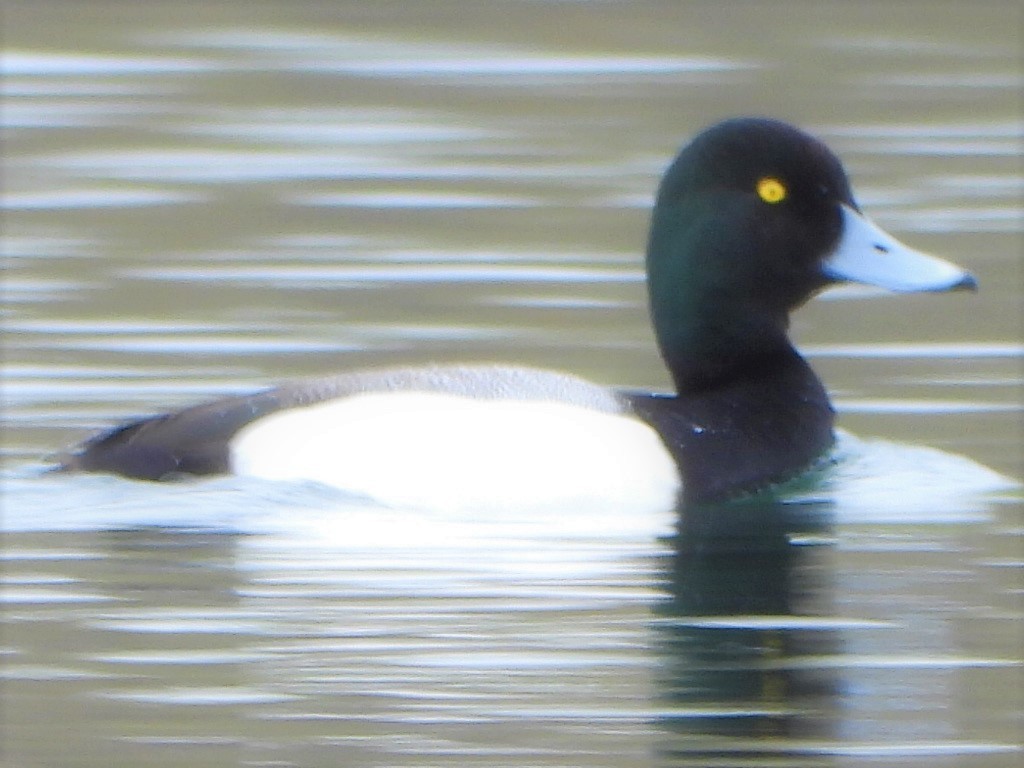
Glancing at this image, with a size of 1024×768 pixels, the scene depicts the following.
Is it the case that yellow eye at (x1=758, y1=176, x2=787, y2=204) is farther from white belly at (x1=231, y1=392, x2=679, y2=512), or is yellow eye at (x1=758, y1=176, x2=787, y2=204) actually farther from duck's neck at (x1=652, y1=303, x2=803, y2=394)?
white belly at (x1=231, y1=392, x2=679, y2=512)

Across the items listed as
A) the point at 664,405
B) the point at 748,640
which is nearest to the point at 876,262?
the point at 664,405

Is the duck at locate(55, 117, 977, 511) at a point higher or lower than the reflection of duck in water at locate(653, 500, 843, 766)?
higher

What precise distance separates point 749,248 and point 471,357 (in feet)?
4.20

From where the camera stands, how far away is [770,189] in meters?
6.98

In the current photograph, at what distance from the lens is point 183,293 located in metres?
8.90

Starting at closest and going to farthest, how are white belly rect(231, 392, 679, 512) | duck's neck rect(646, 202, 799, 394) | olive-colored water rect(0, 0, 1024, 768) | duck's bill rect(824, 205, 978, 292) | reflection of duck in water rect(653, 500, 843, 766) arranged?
reflection of duck in water rect(653, 500, 843, 766) < olive-colored water rect(0, 0, 1024, 768) < white belly rect(231, 392, 679, 512) < duck's bill rect(824, 205, 978, 292) < duck's neck rect(646, 202, 799, 394)

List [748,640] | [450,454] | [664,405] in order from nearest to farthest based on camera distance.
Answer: [748,640], [450,454], [664,405]

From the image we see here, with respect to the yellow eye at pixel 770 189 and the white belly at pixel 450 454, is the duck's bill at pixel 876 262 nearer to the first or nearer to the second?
the yellow eye at pixel 770 189

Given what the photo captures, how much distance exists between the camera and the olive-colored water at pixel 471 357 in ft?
16.1

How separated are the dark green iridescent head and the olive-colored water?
429mm

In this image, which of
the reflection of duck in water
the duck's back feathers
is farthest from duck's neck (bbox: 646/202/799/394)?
the reflection of duck in water

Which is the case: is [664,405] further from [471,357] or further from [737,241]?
[471,357]

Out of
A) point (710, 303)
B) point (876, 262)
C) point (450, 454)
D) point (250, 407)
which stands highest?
point (876, 262)

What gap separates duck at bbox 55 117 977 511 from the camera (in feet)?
21.1
